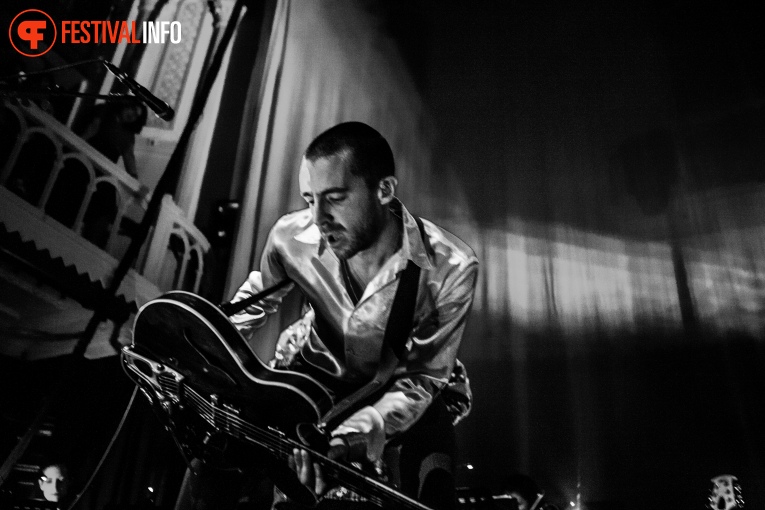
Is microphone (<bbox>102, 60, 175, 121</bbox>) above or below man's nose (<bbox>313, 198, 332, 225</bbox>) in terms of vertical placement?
above

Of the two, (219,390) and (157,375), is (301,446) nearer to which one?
(219,390)

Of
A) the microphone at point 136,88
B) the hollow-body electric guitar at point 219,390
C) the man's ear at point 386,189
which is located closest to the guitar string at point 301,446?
the hollow-body electric guitar at point 219,390

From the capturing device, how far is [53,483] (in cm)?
249

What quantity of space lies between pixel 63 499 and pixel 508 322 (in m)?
1.90

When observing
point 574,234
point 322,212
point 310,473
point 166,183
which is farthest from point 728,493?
point 166,183

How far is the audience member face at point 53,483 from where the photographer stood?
244 centimetres

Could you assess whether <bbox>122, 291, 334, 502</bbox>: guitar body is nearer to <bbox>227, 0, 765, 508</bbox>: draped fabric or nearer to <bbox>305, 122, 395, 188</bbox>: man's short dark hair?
<bbox>305, 122, 395, 188</bbox>: man's short dark hair

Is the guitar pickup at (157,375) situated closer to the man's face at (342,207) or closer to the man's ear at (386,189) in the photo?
the man's face at (342,207)

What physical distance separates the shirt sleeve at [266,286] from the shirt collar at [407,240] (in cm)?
10

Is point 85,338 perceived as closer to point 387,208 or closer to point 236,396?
point 236,396

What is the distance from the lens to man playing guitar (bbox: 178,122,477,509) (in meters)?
1.76

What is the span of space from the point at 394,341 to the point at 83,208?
6.27 feet

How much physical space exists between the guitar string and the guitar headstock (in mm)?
1652

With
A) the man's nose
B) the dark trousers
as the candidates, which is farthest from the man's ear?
the dark trousers
